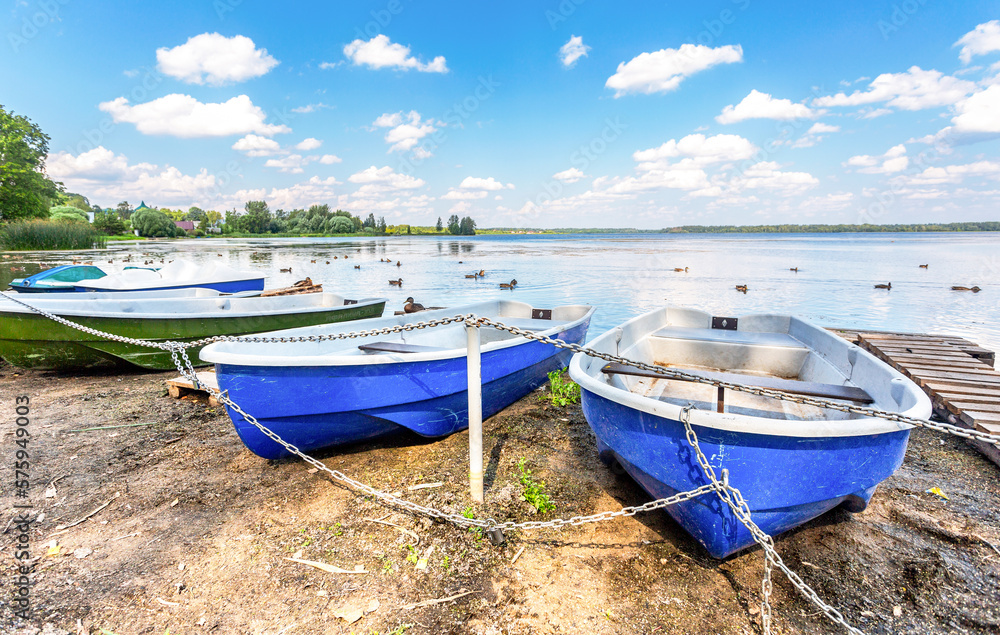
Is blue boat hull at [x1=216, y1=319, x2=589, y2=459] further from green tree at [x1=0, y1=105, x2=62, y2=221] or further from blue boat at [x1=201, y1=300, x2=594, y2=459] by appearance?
green tree at [x1=0, y1=105, x2=62, y2=221]

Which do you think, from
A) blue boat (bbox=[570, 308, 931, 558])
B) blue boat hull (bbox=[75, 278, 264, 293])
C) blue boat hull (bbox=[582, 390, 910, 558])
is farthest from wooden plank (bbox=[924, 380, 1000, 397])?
blue boat hull (bbox=[75, 278, 264, 293])

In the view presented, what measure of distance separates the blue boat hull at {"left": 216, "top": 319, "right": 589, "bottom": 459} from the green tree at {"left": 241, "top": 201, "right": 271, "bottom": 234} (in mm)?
146009

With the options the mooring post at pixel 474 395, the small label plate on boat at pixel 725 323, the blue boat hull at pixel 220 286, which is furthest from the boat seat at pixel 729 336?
the blue boat hull at pixel 220 286

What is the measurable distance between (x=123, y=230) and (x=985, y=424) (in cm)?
12161

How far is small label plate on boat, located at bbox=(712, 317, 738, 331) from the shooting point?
688 cm

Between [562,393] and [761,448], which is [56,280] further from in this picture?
[761,448]

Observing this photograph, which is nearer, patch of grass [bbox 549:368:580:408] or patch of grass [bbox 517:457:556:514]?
patch of grass [bbox 517:457:556:514]

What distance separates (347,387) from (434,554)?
1.61 metres

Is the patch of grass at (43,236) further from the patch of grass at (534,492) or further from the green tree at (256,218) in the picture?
the green tree at (256,218)

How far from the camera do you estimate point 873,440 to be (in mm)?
2572

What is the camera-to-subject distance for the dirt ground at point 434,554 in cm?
260

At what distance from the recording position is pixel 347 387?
3.98m

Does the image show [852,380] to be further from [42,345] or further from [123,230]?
[123,230]

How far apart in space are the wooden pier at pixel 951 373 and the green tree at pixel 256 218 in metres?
147
